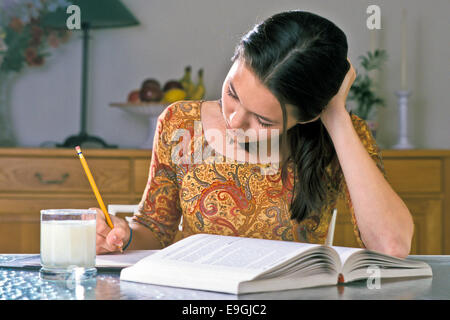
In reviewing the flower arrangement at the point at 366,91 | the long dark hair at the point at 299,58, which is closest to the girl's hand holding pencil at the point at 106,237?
the long dark hair at the point at 299,58

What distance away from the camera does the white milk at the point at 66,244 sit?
0.84 m

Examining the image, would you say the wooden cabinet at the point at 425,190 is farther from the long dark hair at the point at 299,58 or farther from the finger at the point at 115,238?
the finger at the point at 115,238

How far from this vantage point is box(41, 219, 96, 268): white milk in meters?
0.84

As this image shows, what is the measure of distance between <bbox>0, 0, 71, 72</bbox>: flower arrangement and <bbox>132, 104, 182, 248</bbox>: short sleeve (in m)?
1.71

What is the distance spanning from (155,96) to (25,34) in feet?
2.39

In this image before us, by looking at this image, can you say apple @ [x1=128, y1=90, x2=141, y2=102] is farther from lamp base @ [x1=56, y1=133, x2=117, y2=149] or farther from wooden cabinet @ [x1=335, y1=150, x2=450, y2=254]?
wooden cabinet @ [x1=335, y1=150, x2=450, y2=254]

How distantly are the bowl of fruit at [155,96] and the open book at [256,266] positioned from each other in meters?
1.83

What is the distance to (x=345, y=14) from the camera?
2924 mm

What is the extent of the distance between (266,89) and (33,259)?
50 cm

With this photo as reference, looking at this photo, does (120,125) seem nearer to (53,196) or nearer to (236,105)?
(53,196)

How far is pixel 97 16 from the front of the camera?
2752 mm

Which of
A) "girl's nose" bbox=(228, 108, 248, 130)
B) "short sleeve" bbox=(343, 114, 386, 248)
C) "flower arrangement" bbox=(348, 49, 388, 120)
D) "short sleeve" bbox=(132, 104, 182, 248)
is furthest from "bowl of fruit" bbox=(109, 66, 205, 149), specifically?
"girl's nose" bbox=(228, 108, 248, 130)

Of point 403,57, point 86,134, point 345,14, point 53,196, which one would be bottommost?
point 53,196
